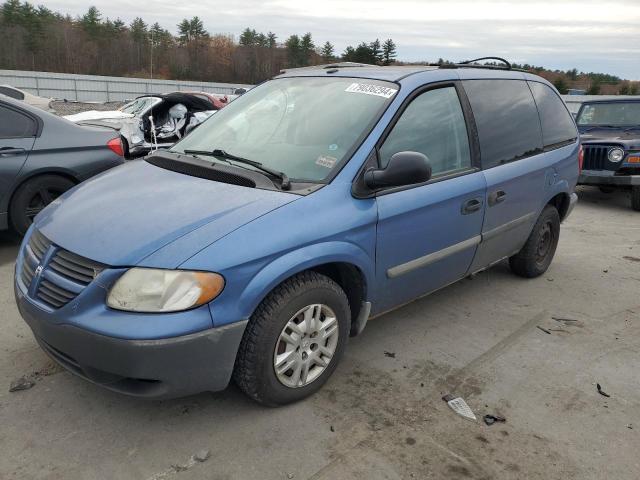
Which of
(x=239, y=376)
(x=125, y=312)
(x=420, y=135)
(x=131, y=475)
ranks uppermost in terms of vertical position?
(x=420, y=135)

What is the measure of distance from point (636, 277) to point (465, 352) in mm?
2755

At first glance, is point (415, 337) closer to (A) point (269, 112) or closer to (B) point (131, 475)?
(A) point (269, 112)

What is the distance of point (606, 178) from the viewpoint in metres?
8.82

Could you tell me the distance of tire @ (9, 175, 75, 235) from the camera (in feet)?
17.0

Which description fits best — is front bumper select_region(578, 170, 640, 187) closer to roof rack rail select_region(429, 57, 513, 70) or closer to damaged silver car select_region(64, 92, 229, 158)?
roof rack rail select_region(429, 57, 513, 70)

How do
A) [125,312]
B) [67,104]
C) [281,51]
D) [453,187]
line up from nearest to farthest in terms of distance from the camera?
[125,312]
[453,187]
[67,104]
[281,51]

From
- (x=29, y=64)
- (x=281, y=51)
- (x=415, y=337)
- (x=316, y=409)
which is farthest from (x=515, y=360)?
(x=281, y=51)

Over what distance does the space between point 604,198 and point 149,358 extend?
9611mm

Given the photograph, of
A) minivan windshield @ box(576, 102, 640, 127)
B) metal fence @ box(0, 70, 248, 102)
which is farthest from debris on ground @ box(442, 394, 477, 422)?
metal fence @ box(0, 70, 248, 102)

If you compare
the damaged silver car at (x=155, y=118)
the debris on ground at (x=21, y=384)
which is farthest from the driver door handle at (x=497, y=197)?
the damaged silver car at (x=155, y=118)

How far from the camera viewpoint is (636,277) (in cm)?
529

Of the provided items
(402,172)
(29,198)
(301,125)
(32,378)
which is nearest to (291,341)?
(402,172)

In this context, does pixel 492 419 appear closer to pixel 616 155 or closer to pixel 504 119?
pixel 504 119

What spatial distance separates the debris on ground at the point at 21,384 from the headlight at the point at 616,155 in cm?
881
